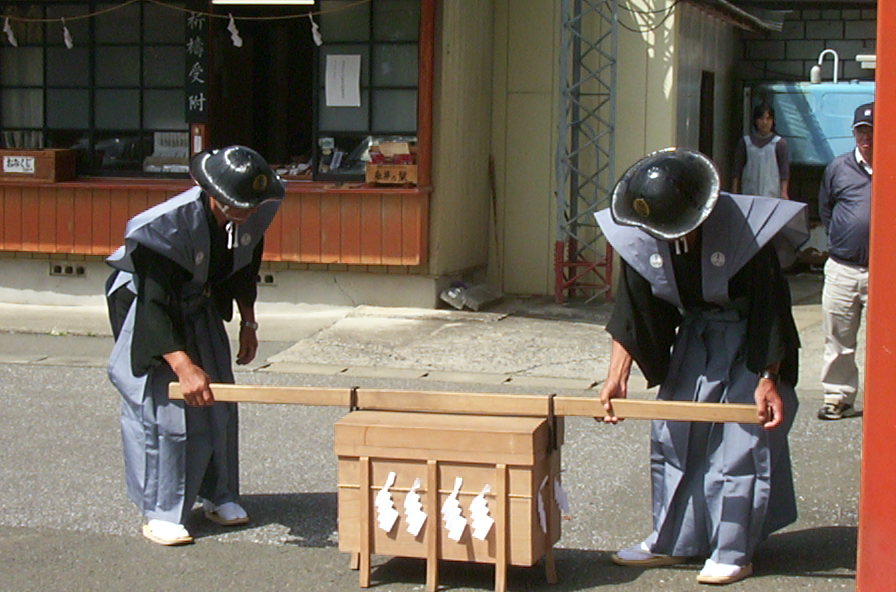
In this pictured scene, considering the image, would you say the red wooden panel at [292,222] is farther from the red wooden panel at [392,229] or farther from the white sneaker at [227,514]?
the white sneaker at [227,514]

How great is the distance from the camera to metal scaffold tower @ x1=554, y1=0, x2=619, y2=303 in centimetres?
1188

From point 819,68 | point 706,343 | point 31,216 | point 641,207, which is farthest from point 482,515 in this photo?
point 819,68

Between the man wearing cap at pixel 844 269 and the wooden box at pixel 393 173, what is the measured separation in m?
4.13

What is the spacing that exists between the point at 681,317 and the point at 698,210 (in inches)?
23.8

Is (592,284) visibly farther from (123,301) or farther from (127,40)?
(123,301)

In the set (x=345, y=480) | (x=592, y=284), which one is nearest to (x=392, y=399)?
(x=345, y=480)

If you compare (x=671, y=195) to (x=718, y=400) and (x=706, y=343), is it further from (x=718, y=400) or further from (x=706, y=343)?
(x=718, y=400)

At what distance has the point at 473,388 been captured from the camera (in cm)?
917

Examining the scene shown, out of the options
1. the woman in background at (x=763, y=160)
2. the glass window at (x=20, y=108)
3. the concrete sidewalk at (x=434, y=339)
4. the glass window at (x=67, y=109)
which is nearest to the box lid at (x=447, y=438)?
the concrete sidewalk at (x=434, y=339)

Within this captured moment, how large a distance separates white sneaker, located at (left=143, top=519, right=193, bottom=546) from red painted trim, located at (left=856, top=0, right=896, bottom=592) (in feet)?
9.41

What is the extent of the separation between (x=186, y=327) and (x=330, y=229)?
19.1 ft

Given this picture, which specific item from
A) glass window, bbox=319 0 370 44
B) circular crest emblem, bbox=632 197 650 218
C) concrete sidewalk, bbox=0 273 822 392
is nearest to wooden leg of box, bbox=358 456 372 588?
circular crest emblem, bbox=632 197 650 218

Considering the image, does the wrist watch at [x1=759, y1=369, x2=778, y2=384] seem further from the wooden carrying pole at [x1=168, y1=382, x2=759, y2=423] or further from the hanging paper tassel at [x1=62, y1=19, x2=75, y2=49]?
the hanging paper tassel at [x1=62, y1=19, x2=75, y2=49]

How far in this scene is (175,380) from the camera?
5.82 meters
